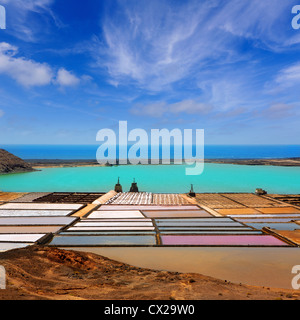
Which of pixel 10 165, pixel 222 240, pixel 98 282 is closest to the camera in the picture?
pixel 98 282

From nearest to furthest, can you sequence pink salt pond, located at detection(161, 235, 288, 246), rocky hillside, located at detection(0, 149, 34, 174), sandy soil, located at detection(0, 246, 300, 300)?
1. sandy soil, located at detection(0, 246, 300, 300)
2. pink salt pond, located at detection(161, 235, 288, 246)
3. rocky hillside, located at detection(0, 149, 34, 174)

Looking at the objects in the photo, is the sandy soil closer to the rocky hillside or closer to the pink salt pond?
the pink salt pond

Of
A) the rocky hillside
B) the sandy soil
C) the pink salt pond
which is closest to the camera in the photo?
the sandy soil

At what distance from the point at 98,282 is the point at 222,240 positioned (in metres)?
5.50

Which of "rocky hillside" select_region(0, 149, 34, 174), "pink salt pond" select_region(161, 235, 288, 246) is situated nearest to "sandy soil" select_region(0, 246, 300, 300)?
"pink salt pond" select_region(161, 235, 288, 246)

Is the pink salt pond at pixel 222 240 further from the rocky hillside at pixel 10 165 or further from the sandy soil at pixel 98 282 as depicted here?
the rocky hillside at pixel 10 165

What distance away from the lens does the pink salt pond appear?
892 cm

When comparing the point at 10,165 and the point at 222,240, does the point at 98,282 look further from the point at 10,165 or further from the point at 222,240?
the point at 10,165

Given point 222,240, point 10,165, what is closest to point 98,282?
point 222,240

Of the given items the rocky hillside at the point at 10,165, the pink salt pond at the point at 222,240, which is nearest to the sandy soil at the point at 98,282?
the pink salt pond at the point at 222,240

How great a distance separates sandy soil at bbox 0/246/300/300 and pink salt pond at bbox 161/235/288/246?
2822 millimetres

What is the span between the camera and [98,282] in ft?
17.5
